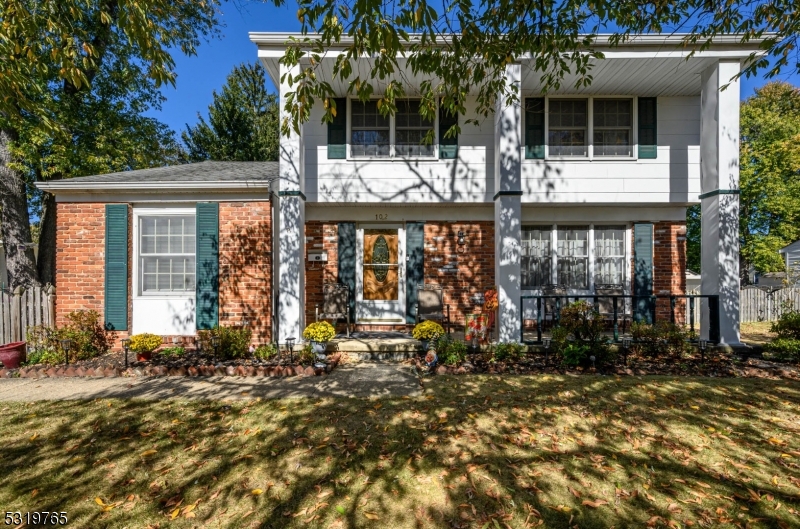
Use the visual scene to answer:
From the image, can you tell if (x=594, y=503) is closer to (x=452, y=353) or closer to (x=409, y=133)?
(x=452, y=353)

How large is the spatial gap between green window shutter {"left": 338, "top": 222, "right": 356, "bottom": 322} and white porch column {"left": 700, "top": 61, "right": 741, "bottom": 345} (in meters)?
7.29

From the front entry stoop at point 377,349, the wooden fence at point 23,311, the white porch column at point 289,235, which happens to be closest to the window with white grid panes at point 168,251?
the wooden fence at point 23,311

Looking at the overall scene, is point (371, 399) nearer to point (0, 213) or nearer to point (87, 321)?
point (87, 321)

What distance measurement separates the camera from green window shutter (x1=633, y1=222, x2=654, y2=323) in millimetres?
8094

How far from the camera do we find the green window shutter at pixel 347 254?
26.7 feet

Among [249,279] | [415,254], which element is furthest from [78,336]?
[415,254]

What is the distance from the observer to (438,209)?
8.16 meters

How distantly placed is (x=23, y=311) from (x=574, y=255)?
11.5 m

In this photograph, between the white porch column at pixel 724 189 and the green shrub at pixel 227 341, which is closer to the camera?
the green shrub at pixel 227 341

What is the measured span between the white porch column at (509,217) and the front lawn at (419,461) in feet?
6.97

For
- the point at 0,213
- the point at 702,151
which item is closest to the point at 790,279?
the point at 702,151

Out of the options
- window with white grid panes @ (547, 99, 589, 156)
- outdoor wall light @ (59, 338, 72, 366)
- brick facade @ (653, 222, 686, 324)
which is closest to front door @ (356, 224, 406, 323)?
window with white grid panes @ (547, 99, 589, 156)

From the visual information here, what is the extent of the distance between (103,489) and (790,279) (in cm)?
Answer: 1675

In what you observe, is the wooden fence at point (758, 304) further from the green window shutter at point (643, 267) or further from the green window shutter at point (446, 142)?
the green window shutter at point (446, 142)
